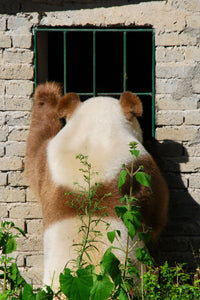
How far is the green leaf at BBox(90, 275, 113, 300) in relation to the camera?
2350mm

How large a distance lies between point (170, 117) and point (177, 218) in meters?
0.80

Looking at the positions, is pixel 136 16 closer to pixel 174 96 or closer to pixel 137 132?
pixel 174 96

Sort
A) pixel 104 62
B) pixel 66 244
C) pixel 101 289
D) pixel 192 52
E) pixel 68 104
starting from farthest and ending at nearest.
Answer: pixel 104 62 → pixel 192 52 → pixel 68 104 → pixel 66 244 → pixel 101 289

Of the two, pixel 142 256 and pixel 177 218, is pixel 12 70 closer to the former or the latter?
pixel 177 218

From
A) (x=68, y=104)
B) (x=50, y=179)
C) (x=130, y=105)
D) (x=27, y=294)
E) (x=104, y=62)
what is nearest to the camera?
(x=27, y=294)

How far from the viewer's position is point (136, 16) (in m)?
4.16

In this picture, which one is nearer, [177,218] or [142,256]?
[142,256]

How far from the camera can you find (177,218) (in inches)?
169

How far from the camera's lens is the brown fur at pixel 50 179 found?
3359 millimetres

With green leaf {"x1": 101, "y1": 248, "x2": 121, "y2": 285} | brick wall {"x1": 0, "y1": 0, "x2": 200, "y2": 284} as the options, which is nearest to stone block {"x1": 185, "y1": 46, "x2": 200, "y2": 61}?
brick wall {"x1": 0, "y1": 0, "x2": 200, "y2": 284}

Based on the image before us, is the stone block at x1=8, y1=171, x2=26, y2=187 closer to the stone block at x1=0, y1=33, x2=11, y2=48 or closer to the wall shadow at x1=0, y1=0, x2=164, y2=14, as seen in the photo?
the stone block at x1=0, y1=33, x2=11, y2=48

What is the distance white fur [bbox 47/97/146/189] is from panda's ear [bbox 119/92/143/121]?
0.04m

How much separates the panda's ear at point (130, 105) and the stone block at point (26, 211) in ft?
3.52

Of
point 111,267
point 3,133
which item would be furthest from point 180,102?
point 111,267
